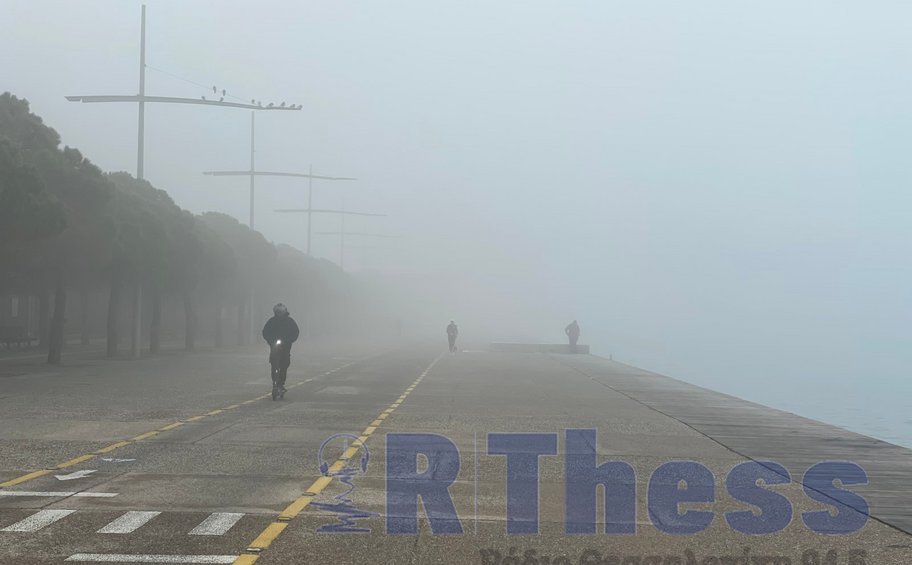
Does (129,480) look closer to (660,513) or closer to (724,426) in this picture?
(660,513)

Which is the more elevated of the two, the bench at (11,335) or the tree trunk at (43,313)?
→ the tree trunk at (43,313)

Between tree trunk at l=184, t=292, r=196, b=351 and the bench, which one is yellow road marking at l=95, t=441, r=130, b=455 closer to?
the bench

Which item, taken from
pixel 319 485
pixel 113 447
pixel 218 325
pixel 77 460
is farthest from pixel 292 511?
pixel 218 325

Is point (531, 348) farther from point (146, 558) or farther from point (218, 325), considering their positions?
point (146, 558)

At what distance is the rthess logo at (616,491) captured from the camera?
355 inches

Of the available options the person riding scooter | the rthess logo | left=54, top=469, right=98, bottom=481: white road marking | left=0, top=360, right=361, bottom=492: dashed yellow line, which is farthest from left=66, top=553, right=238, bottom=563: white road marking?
the person riding scooter

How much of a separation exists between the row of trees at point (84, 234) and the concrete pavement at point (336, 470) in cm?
712

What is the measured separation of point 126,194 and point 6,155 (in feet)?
51.4

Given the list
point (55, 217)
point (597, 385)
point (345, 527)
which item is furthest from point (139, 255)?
point (345, 527)

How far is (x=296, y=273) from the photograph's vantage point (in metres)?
90.8

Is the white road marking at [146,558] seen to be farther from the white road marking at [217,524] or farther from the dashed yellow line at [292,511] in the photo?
the white road marking at [217,524]

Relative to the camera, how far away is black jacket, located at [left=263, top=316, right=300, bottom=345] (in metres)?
22.4

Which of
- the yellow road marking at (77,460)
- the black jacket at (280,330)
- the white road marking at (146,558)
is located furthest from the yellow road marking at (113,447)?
the black jacket at (280,330)

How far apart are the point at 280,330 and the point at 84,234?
17243 mm
